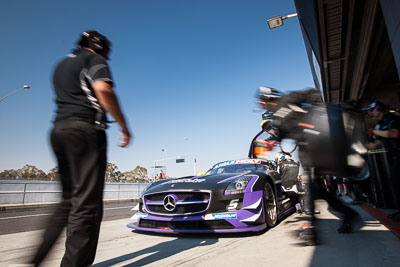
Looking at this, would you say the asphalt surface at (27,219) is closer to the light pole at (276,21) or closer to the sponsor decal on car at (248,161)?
the sponsor decal on car at (248,161)

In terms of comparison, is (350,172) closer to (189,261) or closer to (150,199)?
(189,261)

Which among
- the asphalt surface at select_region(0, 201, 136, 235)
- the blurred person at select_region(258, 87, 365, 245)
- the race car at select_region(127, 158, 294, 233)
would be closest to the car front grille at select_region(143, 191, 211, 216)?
the race car at select_region(127, 158, 294, 233)

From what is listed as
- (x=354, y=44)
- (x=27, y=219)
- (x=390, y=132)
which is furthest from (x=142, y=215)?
(x=354, y=44)

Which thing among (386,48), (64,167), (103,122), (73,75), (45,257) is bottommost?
(45,257)

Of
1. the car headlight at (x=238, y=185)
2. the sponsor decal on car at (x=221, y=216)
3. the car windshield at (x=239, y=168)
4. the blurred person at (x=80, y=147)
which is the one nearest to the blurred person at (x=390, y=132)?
the car headlight at (x=238, y=185)

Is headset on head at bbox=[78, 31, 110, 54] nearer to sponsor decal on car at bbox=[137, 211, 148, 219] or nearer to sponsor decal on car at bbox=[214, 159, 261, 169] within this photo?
sponsor decal on car at bbox=[137, 211, 148, 219]

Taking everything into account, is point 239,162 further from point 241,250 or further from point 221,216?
point 241,250

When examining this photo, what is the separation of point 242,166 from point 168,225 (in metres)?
1.98

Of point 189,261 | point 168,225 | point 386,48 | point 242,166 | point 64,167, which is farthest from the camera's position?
point 386,48

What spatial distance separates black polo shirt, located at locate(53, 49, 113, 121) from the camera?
5.34 ft

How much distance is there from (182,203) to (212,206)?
41 centimetres

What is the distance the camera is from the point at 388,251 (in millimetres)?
2119

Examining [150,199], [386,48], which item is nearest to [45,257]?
[150,199]

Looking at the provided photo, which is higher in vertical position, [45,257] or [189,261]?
[45,257]
